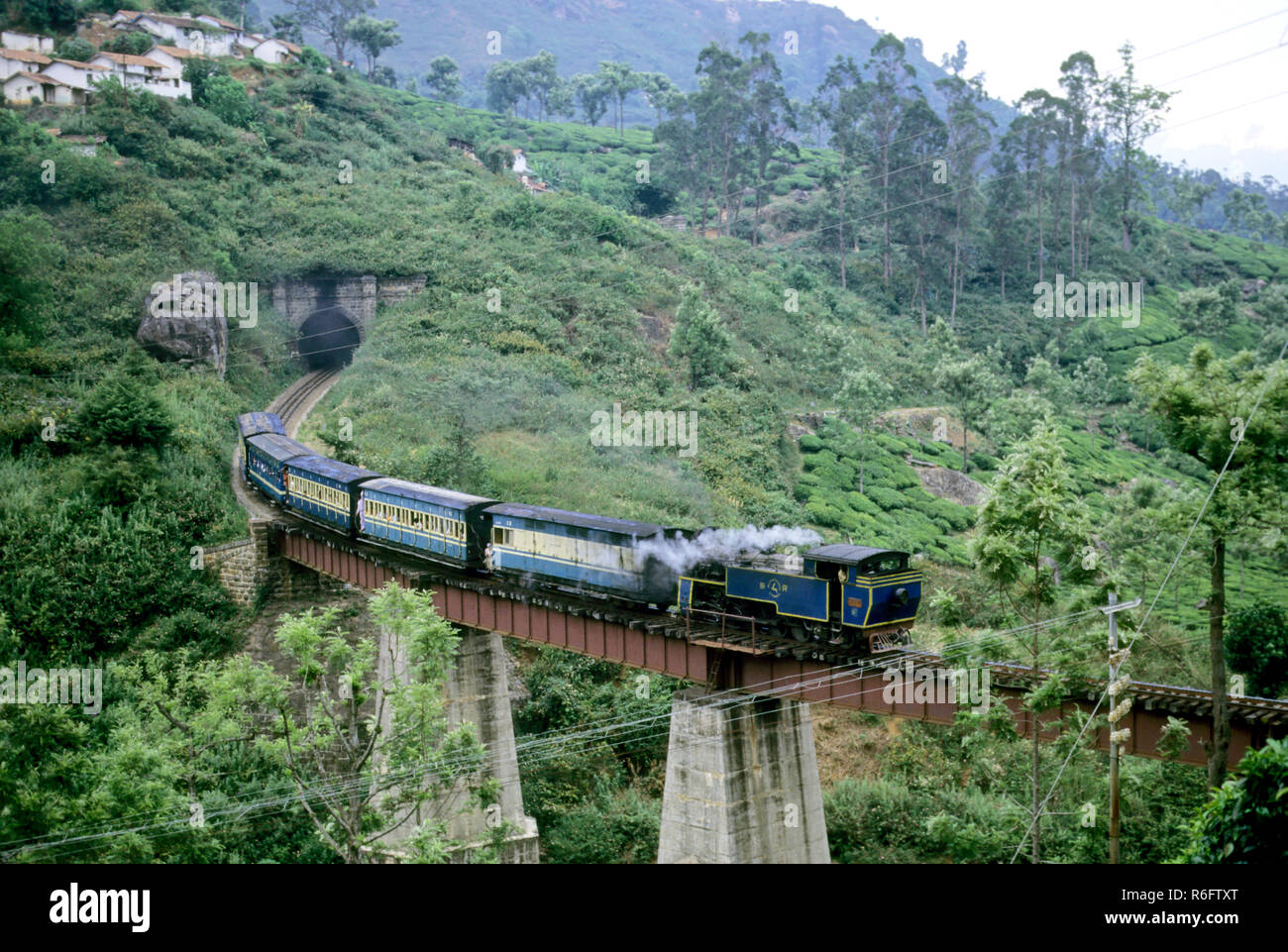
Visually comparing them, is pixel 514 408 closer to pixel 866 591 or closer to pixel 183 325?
pixel 183 325

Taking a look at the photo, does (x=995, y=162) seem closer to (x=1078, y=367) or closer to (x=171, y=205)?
(x=1078, y=367)

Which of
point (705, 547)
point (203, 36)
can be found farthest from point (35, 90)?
point (705, 547)

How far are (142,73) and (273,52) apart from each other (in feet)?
63.8

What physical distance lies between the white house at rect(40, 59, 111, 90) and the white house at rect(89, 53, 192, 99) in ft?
6.30

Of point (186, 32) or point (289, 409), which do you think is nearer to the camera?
point (289, 409)

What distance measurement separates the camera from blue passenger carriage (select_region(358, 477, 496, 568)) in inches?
1331

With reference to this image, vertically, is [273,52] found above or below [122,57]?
above

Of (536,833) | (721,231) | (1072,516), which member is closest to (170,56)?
(721,231)

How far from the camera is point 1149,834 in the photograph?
3306 cm

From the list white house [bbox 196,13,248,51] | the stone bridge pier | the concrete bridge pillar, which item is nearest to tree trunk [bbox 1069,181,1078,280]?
white house [bbox 196,13,248,51]

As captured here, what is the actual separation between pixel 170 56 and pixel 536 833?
7173cm

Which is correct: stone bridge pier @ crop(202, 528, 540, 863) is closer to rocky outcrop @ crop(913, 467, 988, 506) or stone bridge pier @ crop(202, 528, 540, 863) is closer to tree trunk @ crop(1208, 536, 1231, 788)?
tree trunk @ crop(1208, 536, 1231, 788)

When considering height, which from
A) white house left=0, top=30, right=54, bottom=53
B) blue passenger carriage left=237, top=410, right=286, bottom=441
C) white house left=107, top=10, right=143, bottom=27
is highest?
white house left=107, top=10, right=143, bottom=27

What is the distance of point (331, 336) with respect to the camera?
69.4m
